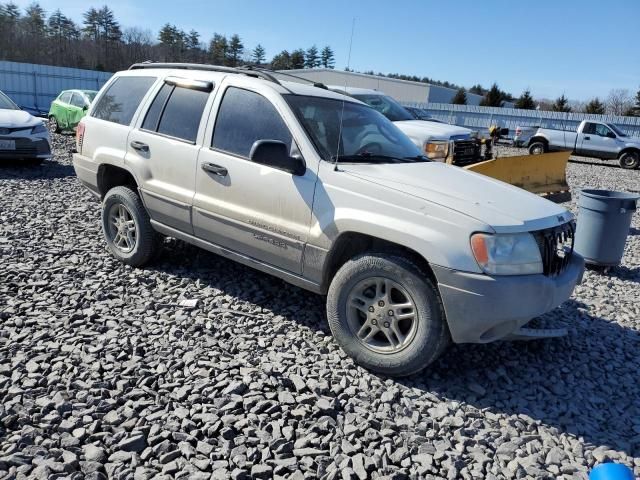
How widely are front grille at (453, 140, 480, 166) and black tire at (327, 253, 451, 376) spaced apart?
660cm

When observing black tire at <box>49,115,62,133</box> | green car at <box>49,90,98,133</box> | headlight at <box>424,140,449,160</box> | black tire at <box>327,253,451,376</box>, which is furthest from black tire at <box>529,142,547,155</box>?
black tire at <box>327,253,451,376</box>

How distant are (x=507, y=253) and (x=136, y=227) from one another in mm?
3476

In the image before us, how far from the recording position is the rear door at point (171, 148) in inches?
174

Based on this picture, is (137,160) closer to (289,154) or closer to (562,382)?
(289,154)

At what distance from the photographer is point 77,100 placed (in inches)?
665

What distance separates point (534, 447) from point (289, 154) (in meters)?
2.46

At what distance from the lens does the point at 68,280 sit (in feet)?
15.5

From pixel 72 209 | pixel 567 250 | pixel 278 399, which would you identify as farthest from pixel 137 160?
pixel 567 250

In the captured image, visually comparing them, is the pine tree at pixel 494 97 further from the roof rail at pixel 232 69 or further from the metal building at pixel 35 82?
the roof rail at pixel 232 69

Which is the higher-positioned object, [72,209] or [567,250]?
[567,250]

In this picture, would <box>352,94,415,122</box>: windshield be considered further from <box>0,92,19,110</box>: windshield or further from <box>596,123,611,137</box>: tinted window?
<box>596,123,611,137</box>: tinted window

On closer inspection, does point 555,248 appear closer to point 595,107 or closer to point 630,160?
point 630,160

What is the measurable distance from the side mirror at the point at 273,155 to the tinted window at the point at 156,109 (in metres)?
1.65

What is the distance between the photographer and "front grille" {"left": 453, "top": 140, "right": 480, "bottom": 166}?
9523mm
